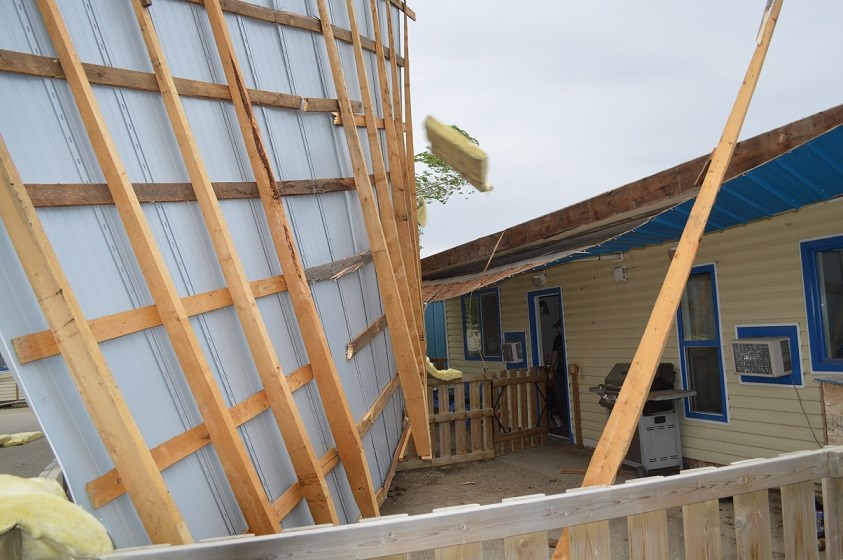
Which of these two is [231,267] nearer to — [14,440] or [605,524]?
[605,524]

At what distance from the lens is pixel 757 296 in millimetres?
6855

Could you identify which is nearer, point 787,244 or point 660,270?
point 787,244

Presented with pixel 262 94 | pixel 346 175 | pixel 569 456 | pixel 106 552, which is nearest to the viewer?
pixel 106 552

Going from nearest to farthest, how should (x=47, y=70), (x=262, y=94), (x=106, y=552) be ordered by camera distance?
(x=106, y=552)
(x=47, y=70)
(x=262, y=94)

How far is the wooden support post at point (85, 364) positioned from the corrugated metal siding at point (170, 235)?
11 centimetres

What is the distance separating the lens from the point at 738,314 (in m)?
7.10

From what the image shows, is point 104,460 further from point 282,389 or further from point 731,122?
point 731,122

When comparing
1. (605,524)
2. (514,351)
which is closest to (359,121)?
(605,524)

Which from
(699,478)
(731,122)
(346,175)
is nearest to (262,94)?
(346,175)

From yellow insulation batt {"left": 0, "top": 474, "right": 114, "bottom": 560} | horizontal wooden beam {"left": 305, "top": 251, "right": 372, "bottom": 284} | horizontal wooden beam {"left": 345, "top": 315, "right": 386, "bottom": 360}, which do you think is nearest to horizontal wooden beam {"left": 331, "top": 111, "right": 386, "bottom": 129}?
horizontal wooden beam {"left": 305, "top": 251, "right": 372, "bottom": 284}

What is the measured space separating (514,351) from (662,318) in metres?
8.45

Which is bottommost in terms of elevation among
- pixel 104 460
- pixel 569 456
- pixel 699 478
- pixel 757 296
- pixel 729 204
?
pixel 569 456

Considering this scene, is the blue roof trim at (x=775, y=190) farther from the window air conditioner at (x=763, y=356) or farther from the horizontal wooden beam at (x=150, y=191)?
the horizontal wooden beam at (x=150, y=191)

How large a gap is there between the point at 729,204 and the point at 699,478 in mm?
4310
